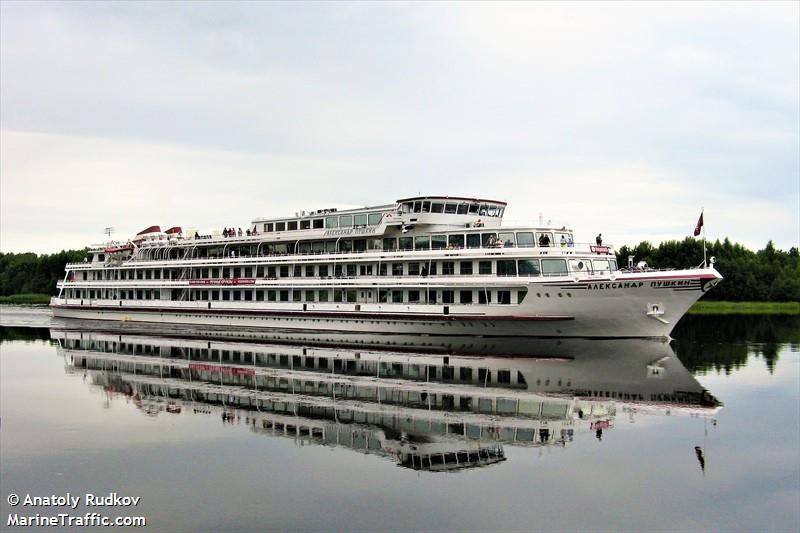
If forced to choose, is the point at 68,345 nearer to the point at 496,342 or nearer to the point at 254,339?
the point at 254,339

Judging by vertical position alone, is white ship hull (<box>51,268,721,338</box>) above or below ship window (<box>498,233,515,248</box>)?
below

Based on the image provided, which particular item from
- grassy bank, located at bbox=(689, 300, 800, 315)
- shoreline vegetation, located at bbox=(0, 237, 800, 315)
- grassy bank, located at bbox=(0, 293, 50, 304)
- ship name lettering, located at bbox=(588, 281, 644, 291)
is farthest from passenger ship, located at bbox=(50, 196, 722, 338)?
grassy bank, located at bbox=(0, 293, 50, 304)

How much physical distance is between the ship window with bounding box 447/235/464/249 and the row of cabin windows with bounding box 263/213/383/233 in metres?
5.93

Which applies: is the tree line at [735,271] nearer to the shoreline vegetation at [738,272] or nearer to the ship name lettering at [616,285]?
the shoreline vegetation at [738,272]

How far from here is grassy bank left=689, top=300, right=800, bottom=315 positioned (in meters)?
91.0

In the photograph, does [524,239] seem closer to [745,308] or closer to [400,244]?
[400,244]

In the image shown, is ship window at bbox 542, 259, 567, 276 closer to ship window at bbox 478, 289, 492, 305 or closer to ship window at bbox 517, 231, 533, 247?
ship window at bbox 517, 231, 533, 247

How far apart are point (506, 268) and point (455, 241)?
15.8ft

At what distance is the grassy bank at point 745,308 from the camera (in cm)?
9100

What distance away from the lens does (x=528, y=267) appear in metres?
44.8

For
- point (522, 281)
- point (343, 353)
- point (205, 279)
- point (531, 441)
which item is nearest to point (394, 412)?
point (531, 441)

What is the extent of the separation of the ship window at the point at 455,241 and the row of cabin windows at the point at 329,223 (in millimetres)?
5926

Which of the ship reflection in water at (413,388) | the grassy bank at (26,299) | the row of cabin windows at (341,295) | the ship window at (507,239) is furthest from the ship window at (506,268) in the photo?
the grassy bank at (26,299)

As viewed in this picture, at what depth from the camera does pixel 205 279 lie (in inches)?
2452
